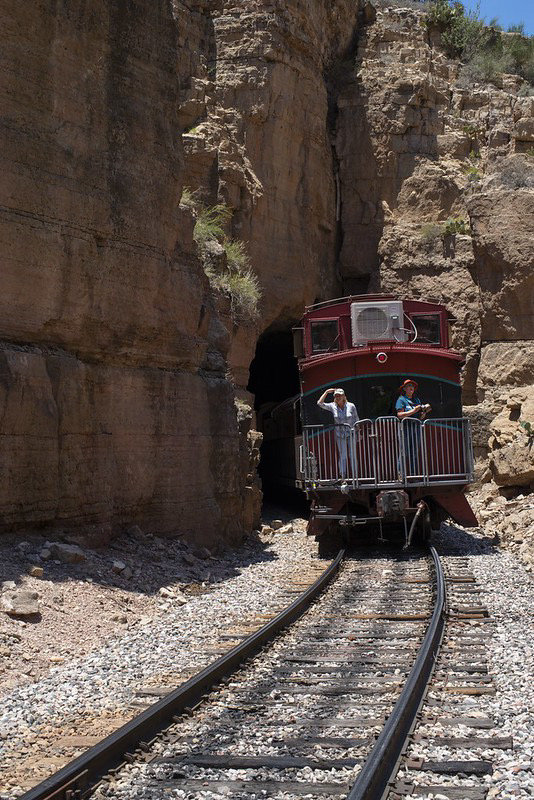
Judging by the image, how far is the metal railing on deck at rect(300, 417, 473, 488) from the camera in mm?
13953

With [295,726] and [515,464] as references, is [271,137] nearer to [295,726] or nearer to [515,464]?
[515,464]

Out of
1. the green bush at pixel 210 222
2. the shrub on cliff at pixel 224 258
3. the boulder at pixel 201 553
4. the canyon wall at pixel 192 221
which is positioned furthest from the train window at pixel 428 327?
the boulder at pixel 201 553

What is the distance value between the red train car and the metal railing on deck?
16 mm

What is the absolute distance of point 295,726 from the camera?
545cm

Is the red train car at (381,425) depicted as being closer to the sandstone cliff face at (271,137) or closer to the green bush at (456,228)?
the sandstone cliff face at (271,137)

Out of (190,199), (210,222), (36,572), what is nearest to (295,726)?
(36,572)

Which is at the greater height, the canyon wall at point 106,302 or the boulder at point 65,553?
the canyon wall at point 106,302

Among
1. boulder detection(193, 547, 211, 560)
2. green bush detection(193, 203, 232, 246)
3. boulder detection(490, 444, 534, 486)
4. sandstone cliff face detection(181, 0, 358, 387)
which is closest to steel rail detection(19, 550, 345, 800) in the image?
boulder detection(193, 547, 211, 560)

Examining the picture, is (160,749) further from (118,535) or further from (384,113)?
(384,113)

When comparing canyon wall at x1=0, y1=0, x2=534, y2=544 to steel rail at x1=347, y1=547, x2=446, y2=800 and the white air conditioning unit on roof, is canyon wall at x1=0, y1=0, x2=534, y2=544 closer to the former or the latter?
the white air conditioning unit on roof

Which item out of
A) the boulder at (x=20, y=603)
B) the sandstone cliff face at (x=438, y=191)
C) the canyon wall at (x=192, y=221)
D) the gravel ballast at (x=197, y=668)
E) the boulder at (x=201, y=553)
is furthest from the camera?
the sandstone cliff face at (x=438, y=191)

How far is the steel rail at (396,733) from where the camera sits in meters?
4.29

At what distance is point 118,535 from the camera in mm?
11773

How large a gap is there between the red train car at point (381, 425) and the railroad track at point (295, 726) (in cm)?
538
